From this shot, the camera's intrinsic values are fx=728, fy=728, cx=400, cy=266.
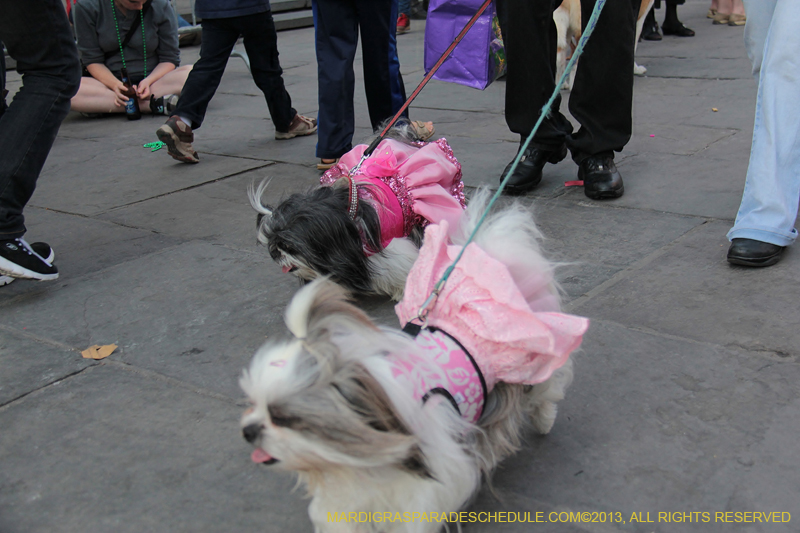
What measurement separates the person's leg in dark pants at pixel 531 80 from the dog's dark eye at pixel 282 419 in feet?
9.84

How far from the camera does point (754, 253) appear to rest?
9.96 ft

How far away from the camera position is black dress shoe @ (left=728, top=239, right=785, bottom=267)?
3.04 metres

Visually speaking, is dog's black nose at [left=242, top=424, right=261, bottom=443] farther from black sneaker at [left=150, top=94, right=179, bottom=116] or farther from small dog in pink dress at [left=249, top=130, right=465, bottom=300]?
black sneaker at [left=150, top=94, right=179, bottom=116]

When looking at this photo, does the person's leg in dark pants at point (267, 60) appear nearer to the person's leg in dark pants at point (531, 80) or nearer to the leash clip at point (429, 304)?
the person's leg in dark pants at point (531, 80)

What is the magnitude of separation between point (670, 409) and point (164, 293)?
222cm

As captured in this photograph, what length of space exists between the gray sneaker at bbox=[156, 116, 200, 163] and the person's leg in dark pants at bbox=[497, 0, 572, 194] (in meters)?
2.44

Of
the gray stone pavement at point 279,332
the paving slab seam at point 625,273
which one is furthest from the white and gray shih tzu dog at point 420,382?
the paving slab seam at point 625,273

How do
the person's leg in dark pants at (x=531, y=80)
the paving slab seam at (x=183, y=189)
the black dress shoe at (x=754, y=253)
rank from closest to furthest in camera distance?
the black dress shoe at (x=754, y=253) → the person's leg in dark pants at (x=531, y=80) → the paving slab seam at (x=183, y=189)

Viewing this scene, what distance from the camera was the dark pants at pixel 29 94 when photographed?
3.28m

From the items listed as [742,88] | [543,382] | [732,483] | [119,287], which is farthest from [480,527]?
[742,88]

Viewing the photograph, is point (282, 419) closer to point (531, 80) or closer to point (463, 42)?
point (531, 80)

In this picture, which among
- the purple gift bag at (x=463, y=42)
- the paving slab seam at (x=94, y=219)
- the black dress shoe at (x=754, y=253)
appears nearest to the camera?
the black dress shoe at (x=754, y=253)

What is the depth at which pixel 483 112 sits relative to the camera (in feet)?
21.3

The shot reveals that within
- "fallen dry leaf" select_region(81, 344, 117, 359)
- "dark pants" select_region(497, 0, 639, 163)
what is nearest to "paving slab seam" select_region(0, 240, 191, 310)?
"fallen dry leaf" select_region(81, 344, 117, 359)
